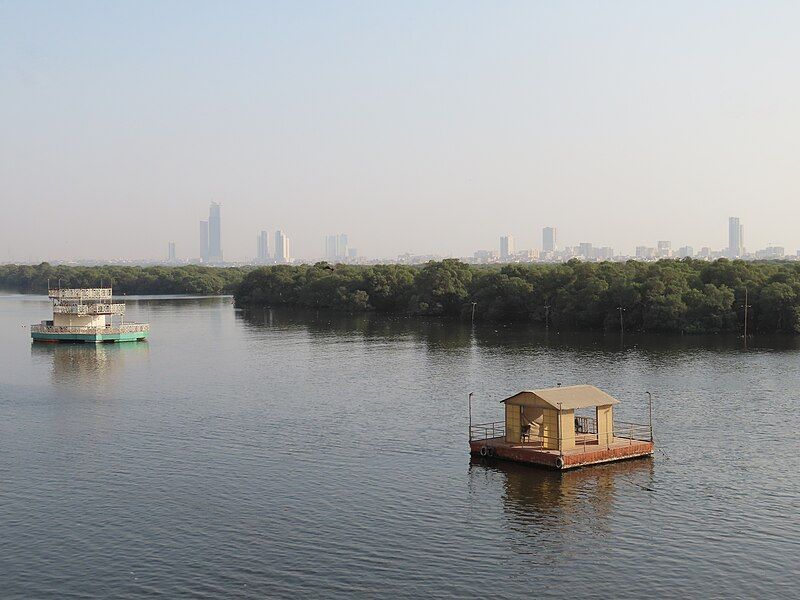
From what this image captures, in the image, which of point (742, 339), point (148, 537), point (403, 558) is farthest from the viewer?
point (742, 339)

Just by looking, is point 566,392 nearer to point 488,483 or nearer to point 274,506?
point 488,483

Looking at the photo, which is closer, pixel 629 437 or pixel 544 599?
pixel 544 599

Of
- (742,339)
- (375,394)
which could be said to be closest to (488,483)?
(375,394)

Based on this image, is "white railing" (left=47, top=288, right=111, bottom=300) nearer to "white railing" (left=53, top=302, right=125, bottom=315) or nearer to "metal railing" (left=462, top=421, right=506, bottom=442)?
"white railing" (left=53, top=302, right=125, bottom=315)

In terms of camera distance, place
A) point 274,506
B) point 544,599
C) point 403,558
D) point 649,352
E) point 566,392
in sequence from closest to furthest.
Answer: point 544,599
point 403,558
point 274,506
point 566,392
point 649,352

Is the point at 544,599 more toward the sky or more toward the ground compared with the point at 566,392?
more toward the ground
